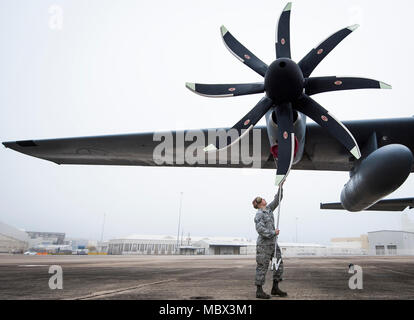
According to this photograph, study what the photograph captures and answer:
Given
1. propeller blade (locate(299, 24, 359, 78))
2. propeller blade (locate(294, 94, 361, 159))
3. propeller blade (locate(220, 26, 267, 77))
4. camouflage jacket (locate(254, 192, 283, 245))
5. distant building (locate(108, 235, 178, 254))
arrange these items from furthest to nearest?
1. distant building (locate(108, 235, 178, 254))
2. propeller blade (locate(220, 26, 267, 77))
3. propeller blade (locate(299, 24, 359, 78))
4. propeller blade (locate(294, 94, 361, 159))
5. camouflage jacket (locate(254, 192, 283, 245))

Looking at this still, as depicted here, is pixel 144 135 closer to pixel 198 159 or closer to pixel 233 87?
pixel 198 159

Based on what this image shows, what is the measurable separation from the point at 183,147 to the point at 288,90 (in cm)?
413

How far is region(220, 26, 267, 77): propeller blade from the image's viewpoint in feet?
22.2

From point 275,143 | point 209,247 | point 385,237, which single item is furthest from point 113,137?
point 385,237

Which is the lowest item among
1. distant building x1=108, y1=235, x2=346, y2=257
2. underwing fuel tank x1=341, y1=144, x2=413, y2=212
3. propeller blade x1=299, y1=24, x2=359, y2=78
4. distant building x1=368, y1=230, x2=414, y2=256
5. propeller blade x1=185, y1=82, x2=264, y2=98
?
distant building x1=108, y1=235, x2=346, y2=257

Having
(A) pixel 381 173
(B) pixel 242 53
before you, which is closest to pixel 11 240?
(B) pixel 242 53

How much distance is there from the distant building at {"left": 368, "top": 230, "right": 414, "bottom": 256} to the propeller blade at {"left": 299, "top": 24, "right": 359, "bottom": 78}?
6955 centimetres

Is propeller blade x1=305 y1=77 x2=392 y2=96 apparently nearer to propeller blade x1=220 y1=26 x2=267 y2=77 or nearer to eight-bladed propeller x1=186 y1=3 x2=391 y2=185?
eight-bladed propeller x1=186 y1=3 x2=391 y2=185

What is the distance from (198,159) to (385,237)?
71317 millimetres

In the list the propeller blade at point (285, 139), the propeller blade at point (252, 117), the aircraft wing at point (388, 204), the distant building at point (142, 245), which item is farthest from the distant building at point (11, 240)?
the propeller blade at point (285, 139)

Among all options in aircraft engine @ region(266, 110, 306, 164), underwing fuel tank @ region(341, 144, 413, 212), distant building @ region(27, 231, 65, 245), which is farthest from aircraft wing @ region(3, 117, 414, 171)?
distant building @ region(27, 231, 65, 245)

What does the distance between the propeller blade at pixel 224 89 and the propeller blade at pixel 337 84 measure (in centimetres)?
110

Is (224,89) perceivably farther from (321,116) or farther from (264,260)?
(264,260)
